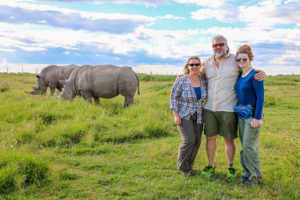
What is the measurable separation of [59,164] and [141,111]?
14.2 feet

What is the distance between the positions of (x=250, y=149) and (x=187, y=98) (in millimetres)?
1357

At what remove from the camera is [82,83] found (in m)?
10.6

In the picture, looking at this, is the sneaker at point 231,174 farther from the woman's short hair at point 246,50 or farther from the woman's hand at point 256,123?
the woman's short hair at point 246,50

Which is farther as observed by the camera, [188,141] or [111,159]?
[111,159]

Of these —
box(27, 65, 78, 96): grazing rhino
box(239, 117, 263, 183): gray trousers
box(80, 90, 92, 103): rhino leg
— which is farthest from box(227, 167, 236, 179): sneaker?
box(27, 65, 78, 96): grazing rhino

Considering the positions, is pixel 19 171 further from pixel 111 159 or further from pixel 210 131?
pixel 210 131

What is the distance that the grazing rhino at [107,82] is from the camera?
1024cm

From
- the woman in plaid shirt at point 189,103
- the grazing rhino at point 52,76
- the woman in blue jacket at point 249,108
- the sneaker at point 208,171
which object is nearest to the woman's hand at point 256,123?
the woman in blue jacket at point 249,108

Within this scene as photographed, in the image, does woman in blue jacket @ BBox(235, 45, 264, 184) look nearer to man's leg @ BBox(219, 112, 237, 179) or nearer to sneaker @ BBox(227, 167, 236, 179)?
man's leg @ BBox(219, 112, 237, 179)

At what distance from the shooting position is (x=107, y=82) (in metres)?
10.2

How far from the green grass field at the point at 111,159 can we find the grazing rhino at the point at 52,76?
6309 mm

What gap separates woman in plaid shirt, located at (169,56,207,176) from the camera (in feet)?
15.3

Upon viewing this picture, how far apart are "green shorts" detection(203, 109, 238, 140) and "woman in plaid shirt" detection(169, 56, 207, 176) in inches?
5.3

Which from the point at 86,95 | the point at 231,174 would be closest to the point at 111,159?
the point at 231,174
